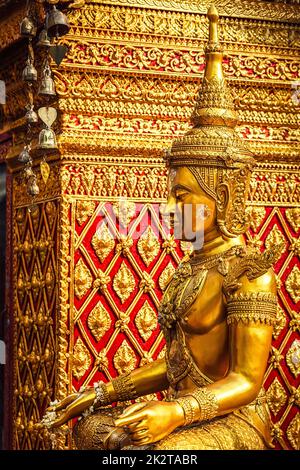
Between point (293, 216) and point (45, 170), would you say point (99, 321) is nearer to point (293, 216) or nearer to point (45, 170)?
point (45, 170)

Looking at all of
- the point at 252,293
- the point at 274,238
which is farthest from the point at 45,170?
the point at 252,293

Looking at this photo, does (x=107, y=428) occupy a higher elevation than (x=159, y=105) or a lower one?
lower

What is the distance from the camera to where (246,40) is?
6.83 meters

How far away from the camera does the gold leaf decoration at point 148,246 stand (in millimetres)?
6613

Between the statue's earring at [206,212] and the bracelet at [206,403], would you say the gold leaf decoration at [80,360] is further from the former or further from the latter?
the bracelet at [206,403]

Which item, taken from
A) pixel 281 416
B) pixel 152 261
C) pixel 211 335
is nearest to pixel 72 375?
pixel 152 261

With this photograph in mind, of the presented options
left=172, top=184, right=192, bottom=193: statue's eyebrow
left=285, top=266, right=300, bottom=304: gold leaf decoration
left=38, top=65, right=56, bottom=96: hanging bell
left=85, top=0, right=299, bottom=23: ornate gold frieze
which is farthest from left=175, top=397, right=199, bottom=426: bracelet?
left=85, top=0, right=299, bottom=23: ornate gold frieze

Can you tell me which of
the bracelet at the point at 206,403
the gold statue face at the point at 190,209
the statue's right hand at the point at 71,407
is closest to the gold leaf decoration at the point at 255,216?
the gold statue face at the point at 190,209

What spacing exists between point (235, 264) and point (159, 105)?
1967 millimetres

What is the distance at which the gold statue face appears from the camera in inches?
195

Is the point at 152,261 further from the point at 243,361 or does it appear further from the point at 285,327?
the point at 243,361

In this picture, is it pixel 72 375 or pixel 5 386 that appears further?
pixel 5 386

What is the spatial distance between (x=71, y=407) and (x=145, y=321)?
1599 millimetres
